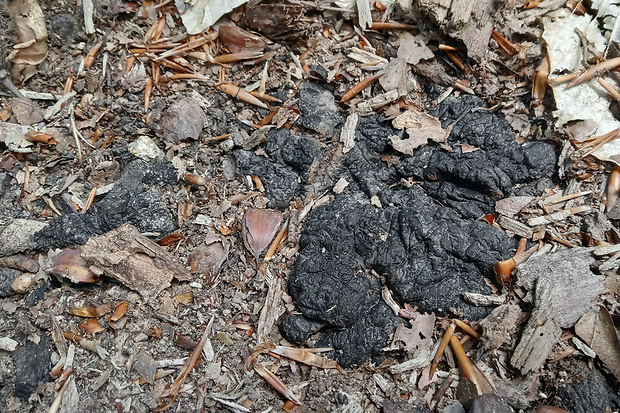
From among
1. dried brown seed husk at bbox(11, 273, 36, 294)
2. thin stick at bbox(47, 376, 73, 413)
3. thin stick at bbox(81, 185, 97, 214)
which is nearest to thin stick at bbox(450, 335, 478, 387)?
thin stick at bbox(47, 376, 73, 413)

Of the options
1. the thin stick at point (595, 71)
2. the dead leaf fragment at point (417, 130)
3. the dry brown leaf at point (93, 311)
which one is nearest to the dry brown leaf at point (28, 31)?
the dry brown leaf at point (93, 311)

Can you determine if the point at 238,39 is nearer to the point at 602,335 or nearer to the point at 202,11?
the point at 202,11

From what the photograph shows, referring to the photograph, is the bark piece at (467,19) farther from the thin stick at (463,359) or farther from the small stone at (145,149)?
the small stone at (145,149)

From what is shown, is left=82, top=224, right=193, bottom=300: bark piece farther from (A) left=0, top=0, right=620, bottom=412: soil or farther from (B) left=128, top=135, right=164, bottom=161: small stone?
(B) left=128, top=135, right=164, bottom=161: small stone

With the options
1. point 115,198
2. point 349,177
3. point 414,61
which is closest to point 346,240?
point 349,177

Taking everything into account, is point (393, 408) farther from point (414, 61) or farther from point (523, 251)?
point (414, 61)
